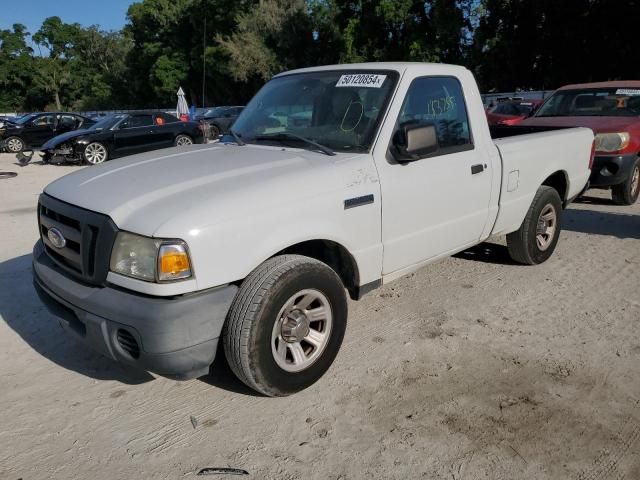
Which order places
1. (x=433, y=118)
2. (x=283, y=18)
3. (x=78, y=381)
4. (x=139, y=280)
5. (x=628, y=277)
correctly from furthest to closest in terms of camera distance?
(x=283, y=18)
(x=628, y=277)
(x=433, y=118)
(x=78, y=381)
(x=139, y=280)

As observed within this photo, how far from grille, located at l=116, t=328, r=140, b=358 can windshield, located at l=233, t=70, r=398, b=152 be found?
1702 millimetres

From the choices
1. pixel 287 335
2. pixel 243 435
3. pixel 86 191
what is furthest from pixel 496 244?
pixel 86 191

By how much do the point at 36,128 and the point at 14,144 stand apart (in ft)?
3.15

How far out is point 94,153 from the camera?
14.3 metres

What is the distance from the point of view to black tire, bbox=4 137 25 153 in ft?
61.5

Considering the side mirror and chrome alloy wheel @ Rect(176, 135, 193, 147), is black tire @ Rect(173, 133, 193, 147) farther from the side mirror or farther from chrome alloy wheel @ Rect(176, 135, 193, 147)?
the side mirror

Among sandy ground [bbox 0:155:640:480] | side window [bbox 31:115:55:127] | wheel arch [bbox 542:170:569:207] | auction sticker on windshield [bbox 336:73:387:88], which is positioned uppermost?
auction sticker on windshield [bbox 336:73:387:88]

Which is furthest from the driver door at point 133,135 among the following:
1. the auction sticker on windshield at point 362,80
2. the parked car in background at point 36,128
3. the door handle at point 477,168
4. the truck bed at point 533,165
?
the door handle at point 477,168

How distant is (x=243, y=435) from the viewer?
2.81 metres

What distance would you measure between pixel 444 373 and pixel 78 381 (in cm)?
229

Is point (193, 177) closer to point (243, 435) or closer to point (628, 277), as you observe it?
point (243, 435)

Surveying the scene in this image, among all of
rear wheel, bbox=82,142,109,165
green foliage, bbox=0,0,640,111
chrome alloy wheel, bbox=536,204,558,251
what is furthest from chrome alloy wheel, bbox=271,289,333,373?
rear wheel, bbox=82,142,109,165

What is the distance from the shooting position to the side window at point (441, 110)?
12.0ft

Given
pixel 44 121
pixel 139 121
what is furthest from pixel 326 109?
pixel 44 121
